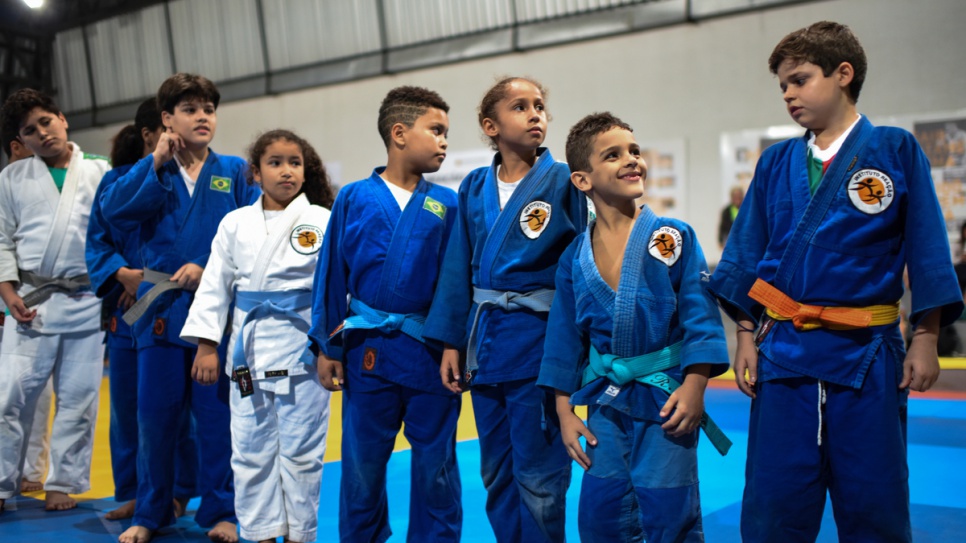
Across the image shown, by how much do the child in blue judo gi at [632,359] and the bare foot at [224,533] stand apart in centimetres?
157

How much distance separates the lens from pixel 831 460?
2.18m

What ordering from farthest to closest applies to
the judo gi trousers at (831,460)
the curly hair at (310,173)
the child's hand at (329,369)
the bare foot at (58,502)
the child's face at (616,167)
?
the bare foot at (58,502) → the curly hair at (310,173) → the child's hand at (329,369) → the child's face at (616,167) → the judo gi trousers at (831,460)

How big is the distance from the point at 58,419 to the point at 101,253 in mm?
825

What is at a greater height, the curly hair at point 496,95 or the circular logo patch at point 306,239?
the curly hair at point 496,95

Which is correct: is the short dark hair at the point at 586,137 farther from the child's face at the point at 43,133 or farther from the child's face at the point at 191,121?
the child's face at the point at 43,133

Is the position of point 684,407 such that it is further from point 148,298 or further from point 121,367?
point 121,367

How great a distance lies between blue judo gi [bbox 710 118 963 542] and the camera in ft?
6.93

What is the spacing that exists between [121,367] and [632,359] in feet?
7.73

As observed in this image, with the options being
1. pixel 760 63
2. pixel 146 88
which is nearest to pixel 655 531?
pixel 760 63

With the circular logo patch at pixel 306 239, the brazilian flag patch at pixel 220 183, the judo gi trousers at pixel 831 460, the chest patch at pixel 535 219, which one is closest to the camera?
the judo gi trousers at pixel 831 460

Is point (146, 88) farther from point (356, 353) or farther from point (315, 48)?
point (356, 353)

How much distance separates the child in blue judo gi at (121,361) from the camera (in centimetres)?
367

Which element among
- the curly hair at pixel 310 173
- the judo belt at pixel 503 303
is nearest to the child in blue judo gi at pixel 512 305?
the judo belt at pixel 503 303

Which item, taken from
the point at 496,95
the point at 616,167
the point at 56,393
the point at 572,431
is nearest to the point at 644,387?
the point at 572,431
